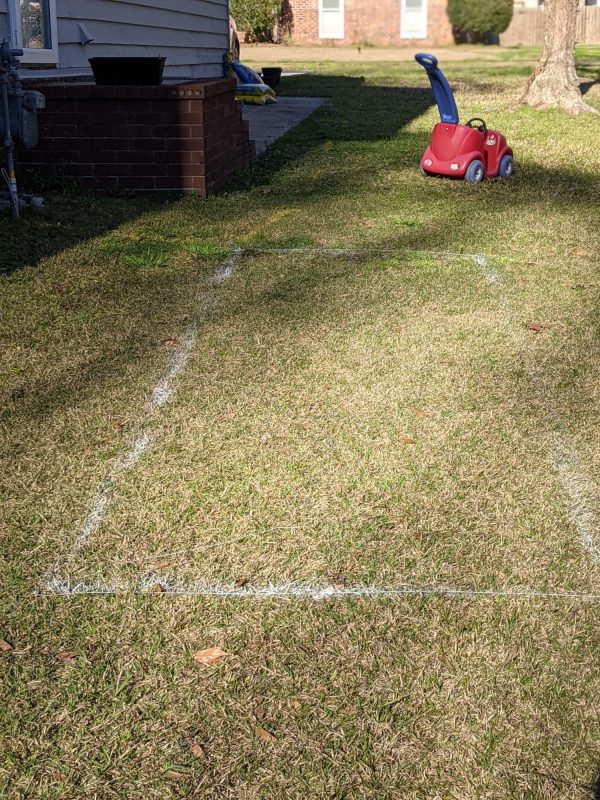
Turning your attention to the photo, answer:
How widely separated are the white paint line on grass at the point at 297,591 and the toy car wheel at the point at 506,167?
7457 millimetres

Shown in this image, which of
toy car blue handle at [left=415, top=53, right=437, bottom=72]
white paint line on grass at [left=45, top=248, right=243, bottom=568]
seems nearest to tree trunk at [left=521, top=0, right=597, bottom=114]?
toy car blue handle at [left=415, top=53, right=437, bottom=72]

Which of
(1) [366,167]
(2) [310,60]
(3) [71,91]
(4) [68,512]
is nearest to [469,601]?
(4) [68,512]

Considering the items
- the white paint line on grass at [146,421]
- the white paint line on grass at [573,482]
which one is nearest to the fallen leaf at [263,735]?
the white paint line on grass at [146,421]

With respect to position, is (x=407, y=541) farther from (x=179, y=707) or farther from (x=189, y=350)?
(x=189, y=350)

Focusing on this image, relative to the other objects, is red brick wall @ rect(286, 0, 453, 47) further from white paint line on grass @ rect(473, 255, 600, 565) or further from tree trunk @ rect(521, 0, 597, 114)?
white paint line on grass @ rect(473, 255, 600, 565)

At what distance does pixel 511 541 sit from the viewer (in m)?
3.27

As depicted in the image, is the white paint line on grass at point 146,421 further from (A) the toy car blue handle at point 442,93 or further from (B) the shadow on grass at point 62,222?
(A) the toy car blue handle at point 442,93

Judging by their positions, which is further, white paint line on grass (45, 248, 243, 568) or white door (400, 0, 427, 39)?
white door (400, 0, 427, 39)

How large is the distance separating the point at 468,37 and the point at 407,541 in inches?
1565

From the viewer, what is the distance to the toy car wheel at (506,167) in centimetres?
976

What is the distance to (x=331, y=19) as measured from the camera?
38.5 meters

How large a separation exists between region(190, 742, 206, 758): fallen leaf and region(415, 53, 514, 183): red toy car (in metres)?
7.88

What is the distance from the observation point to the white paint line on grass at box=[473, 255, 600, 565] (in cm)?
333

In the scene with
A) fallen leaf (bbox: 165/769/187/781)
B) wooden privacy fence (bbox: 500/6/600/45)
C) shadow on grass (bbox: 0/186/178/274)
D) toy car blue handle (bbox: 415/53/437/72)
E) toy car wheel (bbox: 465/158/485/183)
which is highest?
wooden privacy fence (bbox: 500/6/600/45)
